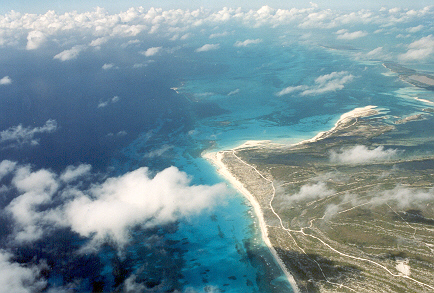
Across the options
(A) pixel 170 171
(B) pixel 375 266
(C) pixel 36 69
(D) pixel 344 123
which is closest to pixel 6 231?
(A) pixel 170 171

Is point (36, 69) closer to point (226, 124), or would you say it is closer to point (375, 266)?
point (226, 124)

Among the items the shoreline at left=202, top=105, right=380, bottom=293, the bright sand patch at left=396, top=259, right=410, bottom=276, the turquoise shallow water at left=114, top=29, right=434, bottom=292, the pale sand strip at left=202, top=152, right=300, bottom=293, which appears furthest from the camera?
the turquoise shallow water at left=114, top=29, right=434, bottom=292

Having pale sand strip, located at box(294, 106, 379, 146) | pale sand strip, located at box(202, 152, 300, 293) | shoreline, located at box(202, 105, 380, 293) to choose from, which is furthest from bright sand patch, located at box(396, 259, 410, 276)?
pale sand strip, located at box(294, 106, 379, 146)

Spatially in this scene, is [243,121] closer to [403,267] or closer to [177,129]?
[177,129]

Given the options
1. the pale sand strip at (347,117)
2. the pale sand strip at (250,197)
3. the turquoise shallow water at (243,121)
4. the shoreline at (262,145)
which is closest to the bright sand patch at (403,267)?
the shoreline at (262,145)

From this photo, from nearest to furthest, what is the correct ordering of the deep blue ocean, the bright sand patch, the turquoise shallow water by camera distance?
the bright sand patch < the deep blue ocean < the turquoise shallow water

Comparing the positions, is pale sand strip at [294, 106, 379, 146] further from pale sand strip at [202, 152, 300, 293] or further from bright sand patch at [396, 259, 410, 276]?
bright sand patch at [396, 259, 410, 276]

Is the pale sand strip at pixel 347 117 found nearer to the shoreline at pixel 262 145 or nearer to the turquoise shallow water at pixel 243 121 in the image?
the shoreline at pixel 262 145
